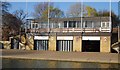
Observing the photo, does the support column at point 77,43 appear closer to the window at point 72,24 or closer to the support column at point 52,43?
the support column at point 52,43

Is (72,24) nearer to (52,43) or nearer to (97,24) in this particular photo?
(97,24)

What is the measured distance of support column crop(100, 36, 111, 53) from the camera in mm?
49219

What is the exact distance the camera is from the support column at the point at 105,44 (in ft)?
161

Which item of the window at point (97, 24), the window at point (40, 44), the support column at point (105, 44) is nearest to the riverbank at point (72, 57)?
the support column at point (105, 44)

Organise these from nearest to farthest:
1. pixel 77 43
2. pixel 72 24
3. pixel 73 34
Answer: pixel 77 43 → pixel 73 34 → pixel 72 24

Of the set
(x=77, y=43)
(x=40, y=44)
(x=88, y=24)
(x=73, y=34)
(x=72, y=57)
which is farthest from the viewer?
(x=88, y=24)

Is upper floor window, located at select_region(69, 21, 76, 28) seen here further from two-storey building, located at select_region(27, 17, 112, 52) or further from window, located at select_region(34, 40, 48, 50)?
window, located at select_region(34, 40, 48, 50)

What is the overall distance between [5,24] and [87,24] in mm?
16807

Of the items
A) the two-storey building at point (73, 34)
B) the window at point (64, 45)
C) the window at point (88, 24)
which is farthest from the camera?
the window at point (88, 24)

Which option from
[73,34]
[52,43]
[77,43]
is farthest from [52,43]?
[77,43]

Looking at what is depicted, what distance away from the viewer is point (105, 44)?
163 feet

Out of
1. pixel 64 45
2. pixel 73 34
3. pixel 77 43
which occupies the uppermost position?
pixel 73 34

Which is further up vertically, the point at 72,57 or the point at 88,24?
the point at 88,24

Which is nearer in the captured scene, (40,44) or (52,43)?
(52,43)
